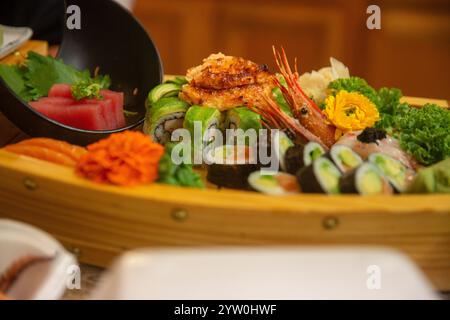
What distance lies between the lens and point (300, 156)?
1.85 m

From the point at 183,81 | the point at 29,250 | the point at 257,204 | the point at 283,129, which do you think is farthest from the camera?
the point at 183,81

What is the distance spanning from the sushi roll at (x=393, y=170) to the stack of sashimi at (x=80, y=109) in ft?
3.11

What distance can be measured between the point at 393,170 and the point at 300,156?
263 millimetres

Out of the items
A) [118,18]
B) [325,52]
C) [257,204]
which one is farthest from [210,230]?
[325,52]

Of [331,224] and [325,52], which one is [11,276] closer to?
[331,224]

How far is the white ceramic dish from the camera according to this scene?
111cm

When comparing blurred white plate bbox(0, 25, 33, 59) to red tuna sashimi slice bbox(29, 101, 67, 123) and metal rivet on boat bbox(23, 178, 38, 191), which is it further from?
metal rivet on boat bbox(23, 178, 38, 191)

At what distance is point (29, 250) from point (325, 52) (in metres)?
3.08

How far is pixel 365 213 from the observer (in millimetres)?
1452

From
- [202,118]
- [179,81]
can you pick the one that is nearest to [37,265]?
[202,118]

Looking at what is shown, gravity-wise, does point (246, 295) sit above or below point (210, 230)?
above

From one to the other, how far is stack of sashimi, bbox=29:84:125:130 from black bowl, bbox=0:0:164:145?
0.30 feet

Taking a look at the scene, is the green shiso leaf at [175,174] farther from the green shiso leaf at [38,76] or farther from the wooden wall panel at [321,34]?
the wooden wall panel at [321,34]

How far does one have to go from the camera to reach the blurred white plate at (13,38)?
2585mm
